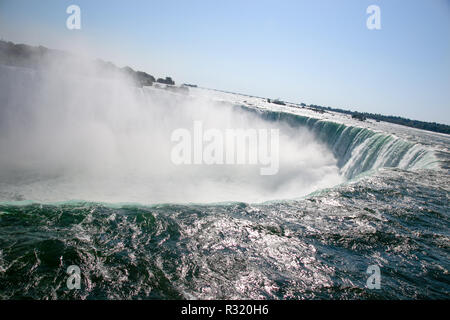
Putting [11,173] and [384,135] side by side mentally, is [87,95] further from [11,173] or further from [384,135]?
[384,135]

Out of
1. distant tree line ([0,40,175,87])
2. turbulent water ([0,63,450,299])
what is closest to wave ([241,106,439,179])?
turbulent water ([0,63,450,299])

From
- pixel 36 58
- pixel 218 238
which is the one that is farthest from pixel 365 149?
pixel 36 58

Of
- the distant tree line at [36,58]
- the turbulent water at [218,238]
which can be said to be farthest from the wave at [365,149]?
the distant tree line at [36,58]

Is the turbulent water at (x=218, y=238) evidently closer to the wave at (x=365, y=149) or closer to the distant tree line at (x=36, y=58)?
the wave at (x=365, y=149)

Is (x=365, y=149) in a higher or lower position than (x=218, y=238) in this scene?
higher

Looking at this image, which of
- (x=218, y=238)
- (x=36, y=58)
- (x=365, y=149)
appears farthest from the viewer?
(x=36, y=58)

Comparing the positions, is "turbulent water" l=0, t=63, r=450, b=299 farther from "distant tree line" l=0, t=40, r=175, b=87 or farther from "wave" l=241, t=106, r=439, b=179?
"distant tree line" l=0, t=40, r=175, b=87

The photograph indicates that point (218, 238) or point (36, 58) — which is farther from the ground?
point (36, 58)

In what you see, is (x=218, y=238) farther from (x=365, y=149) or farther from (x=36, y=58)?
(x=36, y=58)

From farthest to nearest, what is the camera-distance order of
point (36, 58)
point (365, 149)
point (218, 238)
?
point (36, 58) < point (365, 149) < point (218, 238)

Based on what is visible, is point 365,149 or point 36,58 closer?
point 365,149

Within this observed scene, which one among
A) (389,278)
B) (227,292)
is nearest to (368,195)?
Answer: (389,278)
